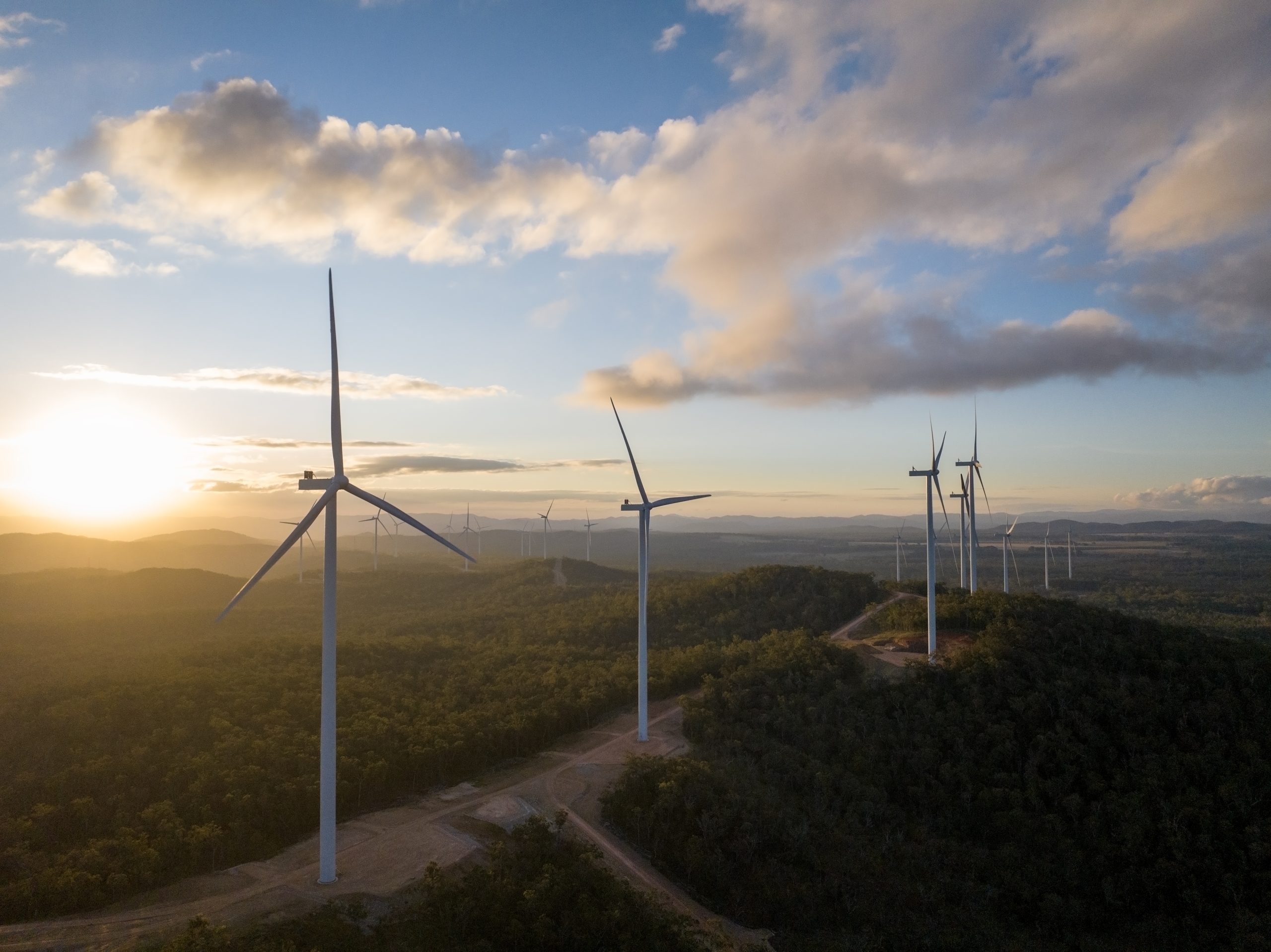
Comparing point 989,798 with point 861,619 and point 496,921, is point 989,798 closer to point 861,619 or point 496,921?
Answer: point 496,921

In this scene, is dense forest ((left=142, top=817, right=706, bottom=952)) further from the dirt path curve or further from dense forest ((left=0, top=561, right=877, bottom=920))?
the dirt path curve

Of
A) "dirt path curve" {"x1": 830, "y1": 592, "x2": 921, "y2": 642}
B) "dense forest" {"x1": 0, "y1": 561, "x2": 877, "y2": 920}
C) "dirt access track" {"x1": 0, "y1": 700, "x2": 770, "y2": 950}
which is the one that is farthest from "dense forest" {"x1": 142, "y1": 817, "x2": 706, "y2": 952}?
"dirt path curve" {"x1": 830, "y1": 592, "x2": 921, "y2": 642}

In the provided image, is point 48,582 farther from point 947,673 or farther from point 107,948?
point 947,673

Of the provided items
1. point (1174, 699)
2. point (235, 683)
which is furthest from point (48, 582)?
point (1174, 699)

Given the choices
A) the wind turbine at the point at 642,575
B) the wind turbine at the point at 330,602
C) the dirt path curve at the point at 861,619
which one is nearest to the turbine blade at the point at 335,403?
the wind turbine at the point at 330,602

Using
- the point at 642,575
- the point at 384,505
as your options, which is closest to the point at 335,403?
the point at 384,505
